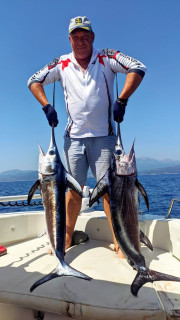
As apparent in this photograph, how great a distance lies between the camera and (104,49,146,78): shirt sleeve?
8.50 ft

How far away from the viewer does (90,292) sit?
6.15 feet

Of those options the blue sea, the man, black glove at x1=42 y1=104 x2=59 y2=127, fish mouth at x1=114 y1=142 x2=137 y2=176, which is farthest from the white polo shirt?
the blue sea

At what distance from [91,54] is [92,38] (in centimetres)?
21

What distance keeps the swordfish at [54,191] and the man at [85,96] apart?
0.38 m

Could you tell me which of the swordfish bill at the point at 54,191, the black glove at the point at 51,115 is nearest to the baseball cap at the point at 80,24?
the black glove at the point at 51,115

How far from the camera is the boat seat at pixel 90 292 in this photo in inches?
63.9

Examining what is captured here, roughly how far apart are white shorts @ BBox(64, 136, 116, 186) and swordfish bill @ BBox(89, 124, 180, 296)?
39cm

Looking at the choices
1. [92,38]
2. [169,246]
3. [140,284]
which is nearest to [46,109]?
[92,38]

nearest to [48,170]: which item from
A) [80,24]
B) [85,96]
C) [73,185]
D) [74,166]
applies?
[73,185]

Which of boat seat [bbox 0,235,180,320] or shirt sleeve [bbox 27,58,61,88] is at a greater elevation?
shirt sleeve [bbox 27,58,61,88]

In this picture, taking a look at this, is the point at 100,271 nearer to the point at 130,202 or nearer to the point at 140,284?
the point at 140,284

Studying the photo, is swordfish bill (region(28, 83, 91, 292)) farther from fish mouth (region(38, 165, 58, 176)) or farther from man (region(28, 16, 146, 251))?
man (region(28, 16, 146, 251))

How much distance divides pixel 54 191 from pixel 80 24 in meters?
1.90

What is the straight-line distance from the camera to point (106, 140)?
2.86m
